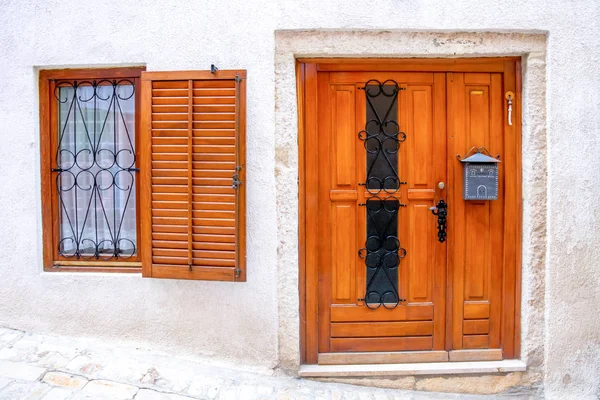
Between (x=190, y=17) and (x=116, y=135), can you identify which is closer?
(x=190, y=17)

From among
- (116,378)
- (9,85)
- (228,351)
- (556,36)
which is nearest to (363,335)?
(228,351)

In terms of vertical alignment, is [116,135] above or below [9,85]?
below

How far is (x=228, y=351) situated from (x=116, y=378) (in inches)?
33.0

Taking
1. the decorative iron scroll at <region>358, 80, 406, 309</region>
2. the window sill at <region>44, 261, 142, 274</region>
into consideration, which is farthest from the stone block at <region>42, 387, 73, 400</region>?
the decorative iron scroll at <region>358, 80, 406, 309</region>

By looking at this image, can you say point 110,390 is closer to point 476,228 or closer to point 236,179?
point 236,179

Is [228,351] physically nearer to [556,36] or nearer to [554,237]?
[554,237]

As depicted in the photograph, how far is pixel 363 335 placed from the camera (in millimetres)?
3436

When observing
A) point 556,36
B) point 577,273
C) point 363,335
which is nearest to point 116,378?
point 363,335

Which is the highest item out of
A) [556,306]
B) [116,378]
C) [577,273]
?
[577,273]

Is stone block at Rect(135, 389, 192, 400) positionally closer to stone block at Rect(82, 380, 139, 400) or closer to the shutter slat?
stone block at Rect(82, 380, 139, 400)

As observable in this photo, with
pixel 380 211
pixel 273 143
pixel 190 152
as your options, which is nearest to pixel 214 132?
pixel 190 152

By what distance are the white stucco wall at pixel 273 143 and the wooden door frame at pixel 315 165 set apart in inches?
3.5

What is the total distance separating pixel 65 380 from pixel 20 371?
38cm

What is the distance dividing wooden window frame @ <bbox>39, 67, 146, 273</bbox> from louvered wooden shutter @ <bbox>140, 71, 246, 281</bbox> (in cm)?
39
